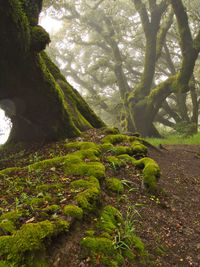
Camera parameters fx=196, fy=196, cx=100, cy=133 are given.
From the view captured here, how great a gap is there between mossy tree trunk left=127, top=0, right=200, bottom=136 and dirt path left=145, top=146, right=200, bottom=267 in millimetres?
8118

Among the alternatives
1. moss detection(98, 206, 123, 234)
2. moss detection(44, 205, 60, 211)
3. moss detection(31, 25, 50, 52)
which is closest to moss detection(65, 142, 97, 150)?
moss detection(98, 206, 123, 234)

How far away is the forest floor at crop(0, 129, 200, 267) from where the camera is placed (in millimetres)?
2123

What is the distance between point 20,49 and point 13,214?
13.4 ft

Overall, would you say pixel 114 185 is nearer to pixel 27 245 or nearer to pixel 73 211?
pixel 73 211

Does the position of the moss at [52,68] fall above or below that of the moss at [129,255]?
above

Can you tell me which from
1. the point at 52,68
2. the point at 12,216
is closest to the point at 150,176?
the point at 12,216

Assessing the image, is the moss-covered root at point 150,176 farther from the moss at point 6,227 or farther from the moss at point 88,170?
the moss at point 6,227

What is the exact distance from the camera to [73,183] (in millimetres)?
3260

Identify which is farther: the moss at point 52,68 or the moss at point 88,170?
the moss at point 52,68

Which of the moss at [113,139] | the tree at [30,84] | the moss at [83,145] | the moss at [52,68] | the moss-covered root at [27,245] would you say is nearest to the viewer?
the moss-covered root at [27,245]

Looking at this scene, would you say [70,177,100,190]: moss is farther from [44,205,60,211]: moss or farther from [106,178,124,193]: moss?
[44,205,60,211]: moss

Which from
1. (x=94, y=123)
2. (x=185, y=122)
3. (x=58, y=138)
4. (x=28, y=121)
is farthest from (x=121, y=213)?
(x=185, y=122)

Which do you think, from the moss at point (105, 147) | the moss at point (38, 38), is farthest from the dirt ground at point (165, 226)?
the moss at point (38, 38)

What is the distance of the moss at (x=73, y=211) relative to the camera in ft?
7.97
